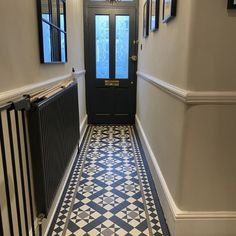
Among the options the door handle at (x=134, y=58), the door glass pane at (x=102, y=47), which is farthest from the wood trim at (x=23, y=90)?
the door handle at (x=134, y=58)

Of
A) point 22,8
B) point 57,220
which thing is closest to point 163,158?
point 57,220

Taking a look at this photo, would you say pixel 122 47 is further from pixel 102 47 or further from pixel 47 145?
pixel 47 145

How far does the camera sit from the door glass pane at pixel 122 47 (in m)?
4.28

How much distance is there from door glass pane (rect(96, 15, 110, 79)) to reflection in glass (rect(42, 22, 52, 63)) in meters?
2.42

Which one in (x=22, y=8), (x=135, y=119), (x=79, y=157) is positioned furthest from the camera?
(x=135, y=119)

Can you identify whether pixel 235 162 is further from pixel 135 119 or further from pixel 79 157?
pixel 135 119

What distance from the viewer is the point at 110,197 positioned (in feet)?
7.39

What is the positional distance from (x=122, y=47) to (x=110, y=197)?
285 cm

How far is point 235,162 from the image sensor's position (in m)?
1.61

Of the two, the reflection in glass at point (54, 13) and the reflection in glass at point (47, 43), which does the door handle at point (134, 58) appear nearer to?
the reflection in glass at point (54, 13)

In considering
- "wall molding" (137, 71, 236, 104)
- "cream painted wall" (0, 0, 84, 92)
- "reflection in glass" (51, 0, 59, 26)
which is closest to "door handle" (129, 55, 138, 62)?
"reflection in glass" (51, 0, 59, 26)

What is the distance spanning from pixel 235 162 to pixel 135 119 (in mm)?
2967

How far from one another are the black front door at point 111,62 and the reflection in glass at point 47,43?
2426 millimetres

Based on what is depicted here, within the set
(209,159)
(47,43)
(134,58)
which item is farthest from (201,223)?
(134,58)
